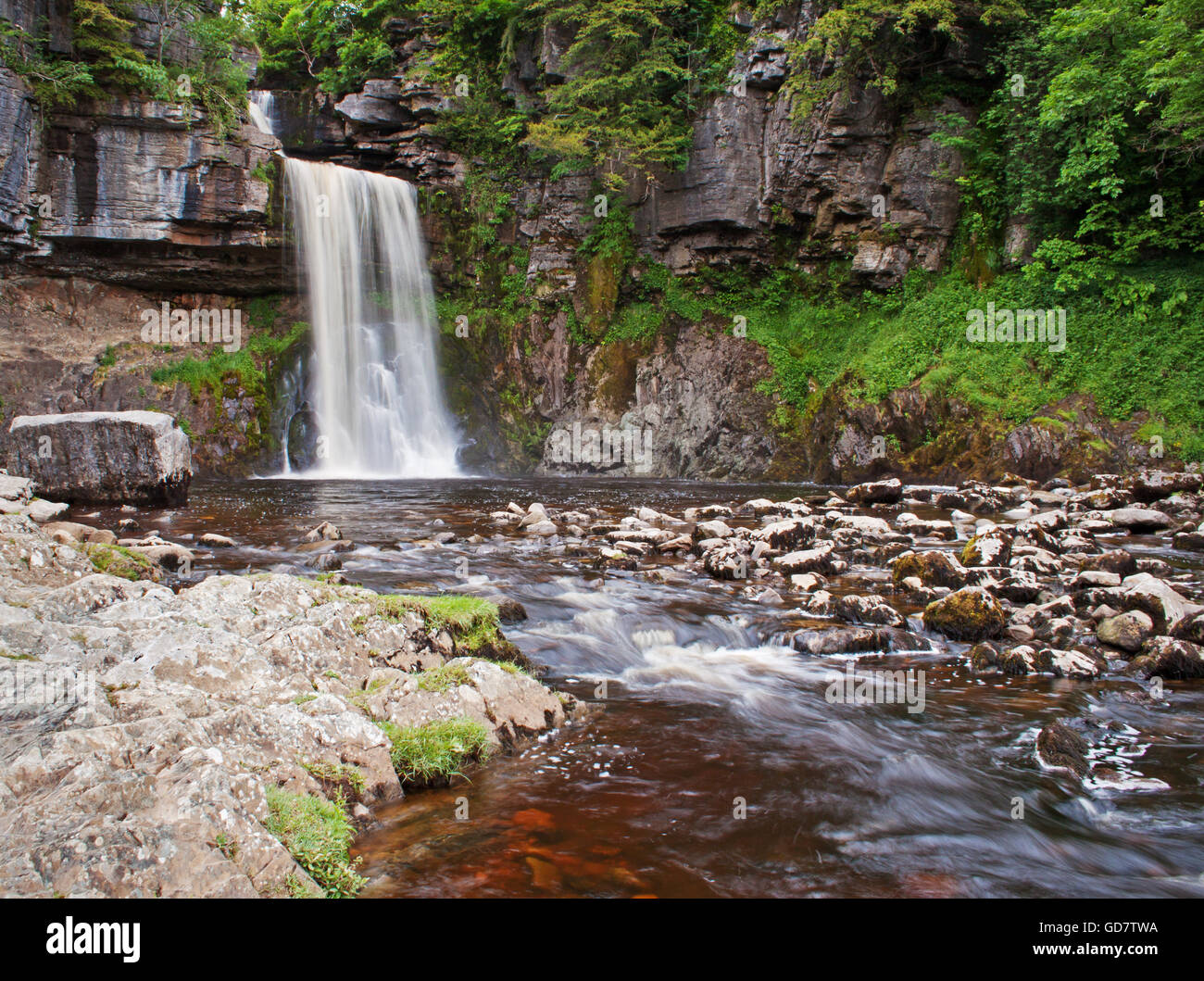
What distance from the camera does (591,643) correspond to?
6734 mm

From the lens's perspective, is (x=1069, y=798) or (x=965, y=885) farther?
(x=1069, y=798)

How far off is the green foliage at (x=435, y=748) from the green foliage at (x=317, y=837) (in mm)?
646

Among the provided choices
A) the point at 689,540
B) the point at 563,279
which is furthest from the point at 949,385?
the point at 563,279

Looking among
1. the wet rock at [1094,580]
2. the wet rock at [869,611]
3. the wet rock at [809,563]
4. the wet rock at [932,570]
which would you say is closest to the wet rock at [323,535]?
the wet rock at [809,563]

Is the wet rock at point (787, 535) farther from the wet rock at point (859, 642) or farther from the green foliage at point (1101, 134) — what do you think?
the green foliage at point (1101, 134)

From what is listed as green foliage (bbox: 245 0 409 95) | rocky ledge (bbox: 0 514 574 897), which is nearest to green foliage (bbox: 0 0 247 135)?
green foliage (bbox: 245 0 409 95)

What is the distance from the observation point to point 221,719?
3.45 m

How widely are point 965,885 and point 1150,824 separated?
1.34 metres

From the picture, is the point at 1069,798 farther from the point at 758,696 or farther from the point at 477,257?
the point at 477,257

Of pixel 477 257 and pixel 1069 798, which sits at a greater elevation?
pixel 477 257

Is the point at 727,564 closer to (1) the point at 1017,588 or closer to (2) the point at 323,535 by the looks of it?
(1) the point at 1017,588

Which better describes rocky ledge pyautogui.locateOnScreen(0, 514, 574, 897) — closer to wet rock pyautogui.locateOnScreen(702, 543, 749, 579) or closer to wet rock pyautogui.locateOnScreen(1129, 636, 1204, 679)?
wet rock pyautogui.locateOnScreen(702, 543, 749, 579)

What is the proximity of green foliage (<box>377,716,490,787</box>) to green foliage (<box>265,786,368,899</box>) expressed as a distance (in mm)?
646

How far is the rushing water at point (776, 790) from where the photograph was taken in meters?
3.25
